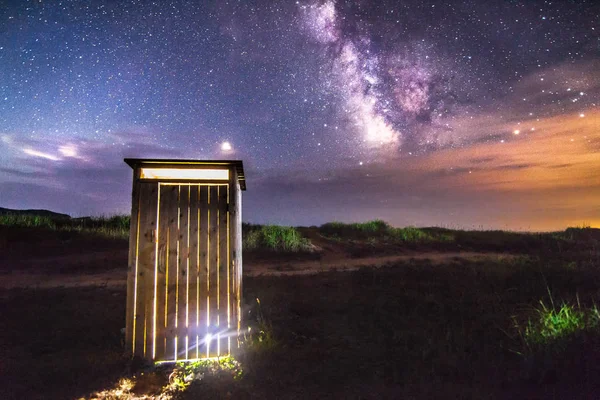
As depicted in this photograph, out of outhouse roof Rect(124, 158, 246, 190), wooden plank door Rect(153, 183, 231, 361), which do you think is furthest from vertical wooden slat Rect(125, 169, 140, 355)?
wooden plank door Rect(153, 183, 231, 361)

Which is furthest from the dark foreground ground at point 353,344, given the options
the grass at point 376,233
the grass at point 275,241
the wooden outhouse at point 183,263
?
the grass at point 376,233

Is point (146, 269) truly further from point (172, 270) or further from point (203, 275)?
point (203, 275)

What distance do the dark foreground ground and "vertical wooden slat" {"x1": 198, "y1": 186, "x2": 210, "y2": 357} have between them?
85 centimetres

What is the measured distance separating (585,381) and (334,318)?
4.45 metres

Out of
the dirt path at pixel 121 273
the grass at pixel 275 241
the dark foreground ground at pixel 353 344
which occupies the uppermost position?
the grass at pixel 275 241

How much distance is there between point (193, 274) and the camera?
20.4ft

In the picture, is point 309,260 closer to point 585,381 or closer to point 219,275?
Answer: point 219,275

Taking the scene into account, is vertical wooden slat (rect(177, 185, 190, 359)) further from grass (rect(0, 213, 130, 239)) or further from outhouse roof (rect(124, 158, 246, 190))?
grass (rect(0, 213, 130, 239))

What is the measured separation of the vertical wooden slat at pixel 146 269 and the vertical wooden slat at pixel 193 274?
23.8 inches

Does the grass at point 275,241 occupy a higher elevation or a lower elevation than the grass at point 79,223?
lower

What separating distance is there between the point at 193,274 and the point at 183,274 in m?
0.17

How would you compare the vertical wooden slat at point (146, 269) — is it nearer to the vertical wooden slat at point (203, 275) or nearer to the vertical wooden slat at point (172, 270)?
the vertical wooden slat at point (172, 270)

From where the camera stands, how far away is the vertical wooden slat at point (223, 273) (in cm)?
617

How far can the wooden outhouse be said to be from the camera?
237 inches
